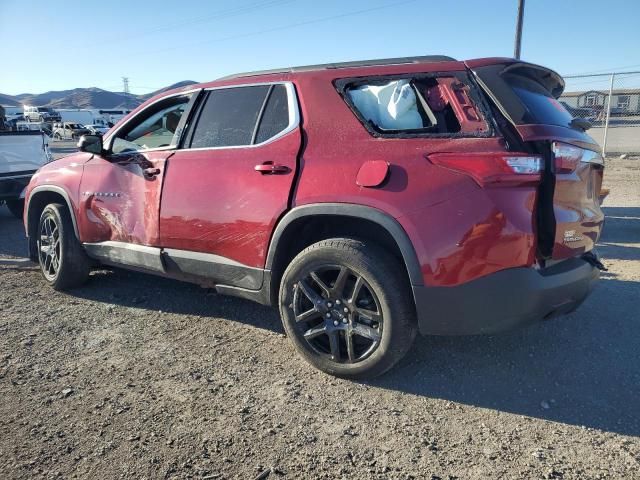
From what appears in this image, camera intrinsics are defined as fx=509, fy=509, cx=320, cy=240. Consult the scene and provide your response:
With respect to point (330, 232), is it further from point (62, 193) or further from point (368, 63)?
point (62, 193)

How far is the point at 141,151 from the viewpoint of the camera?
4156 millimetres

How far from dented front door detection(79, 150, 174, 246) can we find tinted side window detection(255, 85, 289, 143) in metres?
0.88

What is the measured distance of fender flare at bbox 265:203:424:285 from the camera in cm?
279

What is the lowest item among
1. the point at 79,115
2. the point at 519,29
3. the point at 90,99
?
the point at 79,115

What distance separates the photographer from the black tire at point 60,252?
4727mm

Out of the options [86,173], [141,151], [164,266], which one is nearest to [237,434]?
[164,266]

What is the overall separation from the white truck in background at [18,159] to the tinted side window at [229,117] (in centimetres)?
582

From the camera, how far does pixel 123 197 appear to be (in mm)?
4199

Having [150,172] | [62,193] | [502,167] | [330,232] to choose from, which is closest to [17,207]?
[62,193]

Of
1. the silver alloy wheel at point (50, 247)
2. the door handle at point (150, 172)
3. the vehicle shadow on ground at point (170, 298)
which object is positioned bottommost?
the vehicle shadow on ground at point (170, 298)

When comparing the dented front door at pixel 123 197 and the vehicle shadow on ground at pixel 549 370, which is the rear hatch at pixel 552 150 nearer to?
the vehicle shadow on ground at pixel 549 370

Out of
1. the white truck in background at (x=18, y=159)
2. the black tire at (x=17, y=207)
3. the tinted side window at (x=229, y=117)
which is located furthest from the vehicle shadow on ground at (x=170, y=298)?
the black tire at (x=17, y=207)

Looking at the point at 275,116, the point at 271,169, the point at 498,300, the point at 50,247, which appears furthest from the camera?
the point at 50,247

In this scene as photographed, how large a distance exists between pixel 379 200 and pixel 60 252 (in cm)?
337
